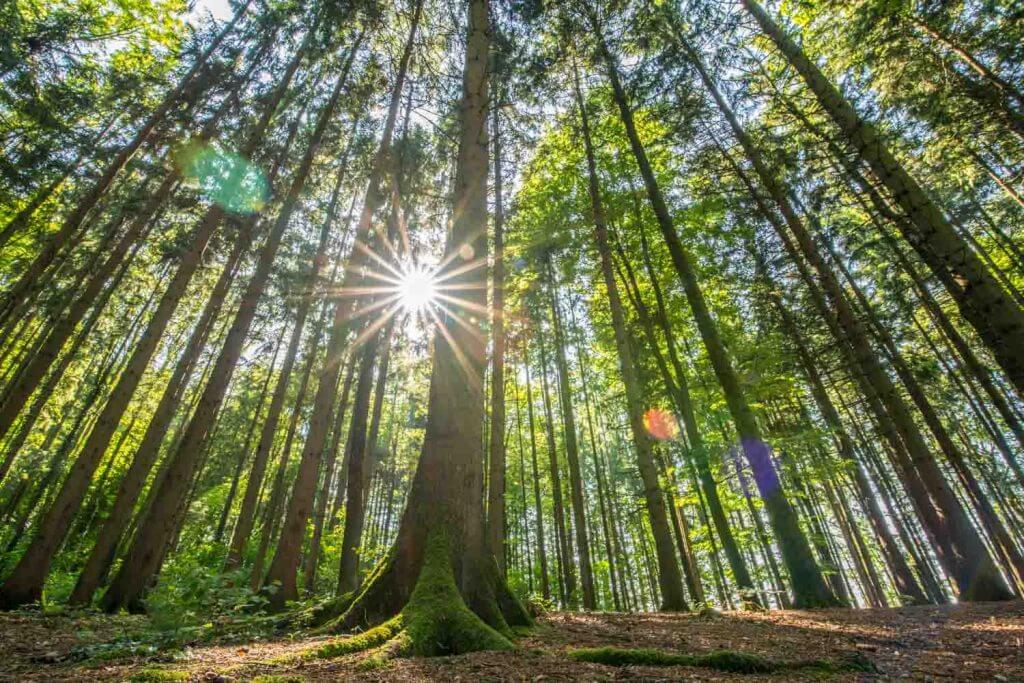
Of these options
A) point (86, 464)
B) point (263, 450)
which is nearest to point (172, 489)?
point (86, 464)

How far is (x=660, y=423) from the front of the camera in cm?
1650

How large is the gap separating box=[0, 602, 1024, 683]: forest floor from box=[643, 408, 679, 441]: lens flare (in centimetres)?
865

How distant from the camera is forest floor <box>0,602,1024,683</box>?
112 inches

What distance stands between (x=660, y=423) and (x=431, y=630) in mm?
14345

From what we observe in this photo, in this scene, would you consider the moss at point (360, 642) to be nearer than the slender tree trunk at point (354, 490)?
Yes

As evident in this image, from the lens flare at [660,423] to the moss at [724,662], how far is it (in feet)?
37.8

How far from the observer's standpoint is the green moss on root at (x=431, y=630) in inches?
134

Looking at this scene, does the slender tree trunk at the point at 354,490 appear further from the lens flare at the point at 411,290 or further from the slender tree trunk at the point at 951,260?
the slender tree trunk at the point at 951,260

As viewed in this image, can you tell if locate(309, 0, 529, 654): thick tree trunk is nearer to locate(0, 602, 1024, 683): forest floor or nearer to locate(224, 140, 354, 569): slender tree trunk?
locate(0, 602, 1024, 683): forest floor

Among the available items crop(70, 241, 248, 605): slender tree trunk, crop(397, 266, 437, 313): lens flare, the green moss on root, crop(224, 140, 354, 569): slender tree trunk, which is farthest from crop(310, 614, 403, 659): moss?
crop(224, 140, 354, 569): slender tree trunk

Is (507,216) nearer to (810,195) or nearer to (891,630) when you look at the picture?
(810,195)

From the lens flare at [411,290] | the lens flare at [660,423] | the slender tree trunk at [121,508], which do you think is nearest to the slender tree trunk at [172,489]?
the slender tree trunk at [121,508]

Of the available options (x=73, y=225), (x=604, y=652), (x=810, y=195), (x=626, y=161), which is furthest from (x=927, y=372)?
(x=73, y=225)

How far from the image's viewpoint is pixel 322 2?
33.7ft
